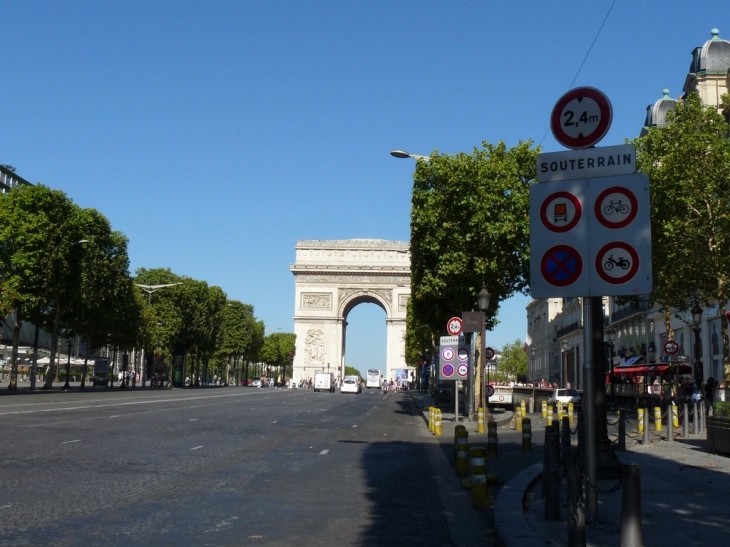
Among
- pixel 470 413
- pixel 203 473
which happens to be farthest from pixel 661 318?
pixel 203 473

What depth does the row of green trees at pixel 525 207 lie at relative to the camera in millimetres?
31531

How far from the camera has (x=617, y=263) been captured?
6.57 meters

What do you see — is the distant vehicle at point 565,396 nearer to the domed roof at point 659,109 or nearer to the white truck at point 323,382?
the domed roof at point 659,109

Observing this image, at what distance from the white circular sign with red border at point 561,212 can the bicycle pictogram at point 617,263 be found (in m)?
0.39

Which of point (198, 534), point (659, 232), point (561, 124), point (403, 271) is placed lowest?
point (198, 534)

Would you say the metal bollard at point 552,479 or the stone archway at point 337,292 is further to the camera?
the stone archway at point 337,292

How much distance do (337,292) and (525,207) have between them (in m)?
77.0

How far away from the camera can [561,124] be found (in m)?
7.28

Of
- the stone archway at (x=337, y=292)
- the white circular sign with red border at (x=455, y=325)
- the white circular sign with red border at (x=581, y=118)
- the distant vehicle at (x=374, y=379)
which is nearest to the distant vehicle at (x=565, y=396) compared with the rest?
the white circular sign with red border at (x=455, y=325)

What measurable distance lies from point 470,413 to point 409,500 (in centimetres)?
1911

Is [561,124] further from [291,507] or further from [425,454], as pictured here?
[425,454]

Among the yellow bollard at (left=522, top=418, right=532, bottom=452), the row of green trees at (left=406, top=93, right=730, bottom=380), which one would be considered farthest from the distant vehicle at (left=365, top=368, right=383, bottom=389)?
the yellow bollard at (left=522, top=418, right=532, bottom=452)

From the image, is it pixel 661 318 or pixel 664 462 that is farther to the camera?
pixel 661 318

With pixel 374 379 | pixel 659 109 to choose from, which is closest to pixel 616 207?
pixel 659 109
